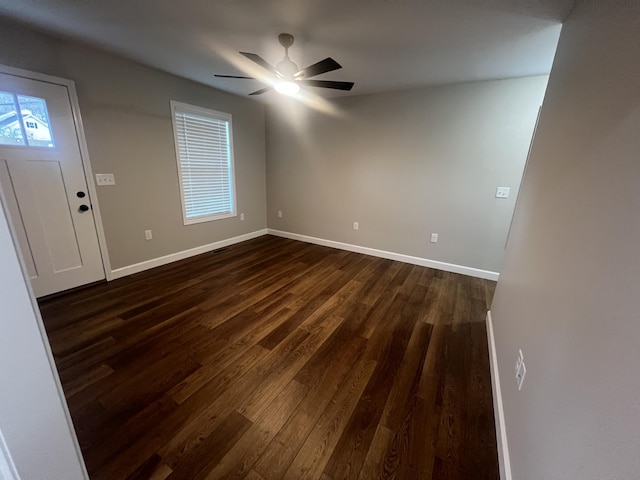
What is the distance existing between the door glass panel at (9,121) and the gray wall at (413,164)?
3056 millimetres

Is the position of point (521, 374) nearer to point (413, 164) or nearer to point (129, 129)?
point (413, 164)

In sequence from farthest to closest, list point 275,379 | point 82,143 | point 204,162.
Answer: point 204,162, point 82,143, point 275,379

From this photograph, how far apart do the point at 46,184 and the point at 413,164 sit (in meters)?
4.11

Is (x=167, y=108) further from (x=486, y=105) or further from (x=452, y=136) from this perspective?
(x=486, y=105)

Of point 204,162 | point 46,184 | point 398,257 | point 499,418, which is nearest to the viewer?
point 499,418

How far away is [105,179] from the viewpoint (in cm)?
277

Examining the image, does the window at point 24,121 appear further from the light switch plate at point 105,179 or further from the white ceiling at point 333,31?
the white ceiling at point 333,31

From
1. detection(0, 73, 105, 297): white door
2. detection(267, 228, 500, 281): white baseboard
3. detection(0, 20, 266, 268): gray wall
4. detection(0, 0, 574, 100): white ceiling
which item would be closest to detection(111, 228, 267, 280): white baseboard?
detection(0, 20, 266, 268): gray wall

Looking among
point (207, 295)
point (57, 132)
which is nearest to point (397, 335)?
point (207, 295)

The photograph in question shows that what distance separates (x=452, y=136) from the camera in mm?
3180

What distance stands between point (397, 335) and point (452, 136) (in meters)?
2.59

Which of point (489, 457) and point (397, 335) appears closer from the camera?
point (489, 457)

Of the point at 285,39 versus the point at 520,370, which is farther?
the point at 285,39

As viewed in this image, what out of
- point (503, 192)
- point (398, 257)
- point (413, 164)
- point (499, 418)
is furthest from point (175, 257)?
point (503, 192)
